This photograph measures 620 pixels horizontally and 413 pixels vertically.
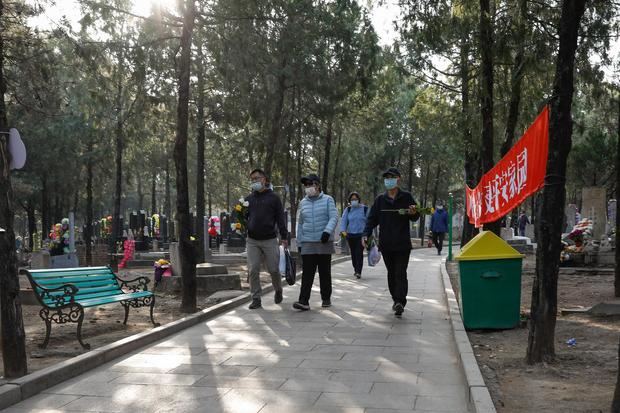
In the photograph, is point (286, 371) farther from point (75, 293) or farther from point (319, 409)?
point (75, 293)

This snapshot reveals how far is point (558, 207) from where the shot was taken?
5688mm

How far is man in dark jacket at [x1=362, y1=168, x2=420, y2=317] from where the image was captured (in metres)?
8.58

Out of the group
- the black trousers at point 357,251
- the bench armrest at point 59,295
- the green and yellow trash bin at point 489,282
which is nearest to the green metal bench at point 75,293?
the bench armrest at point 59,295

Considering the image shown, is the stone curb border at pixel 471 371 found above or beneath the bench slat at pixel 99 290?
beneath

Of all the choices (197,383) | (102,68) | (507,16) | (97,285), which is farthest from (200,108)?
(197,383)

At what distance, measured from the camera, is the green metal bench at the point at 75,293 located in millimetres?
6734

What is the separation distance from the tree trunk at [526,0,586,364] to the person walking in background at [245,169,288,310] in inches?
169

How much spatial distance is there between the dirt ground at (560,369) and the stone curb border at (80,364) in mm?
3612

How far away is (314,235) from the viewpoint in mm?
9461

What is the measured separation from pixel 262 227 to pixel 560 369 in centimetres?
484

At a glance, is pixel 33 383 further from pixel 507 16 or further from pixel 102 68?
pixel 507 16

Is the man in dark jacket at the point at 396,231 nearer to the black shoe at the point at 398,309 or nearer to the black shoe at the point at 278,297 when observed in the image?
the black shoe at the point at 398,309

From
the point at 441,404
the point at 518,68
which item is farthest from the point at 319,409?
the point at 518,68

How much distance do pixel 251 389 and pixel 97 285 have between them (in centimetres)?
357
